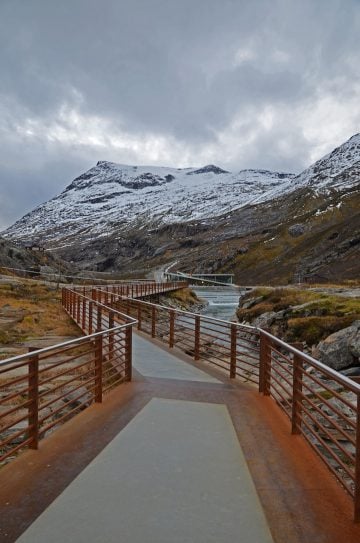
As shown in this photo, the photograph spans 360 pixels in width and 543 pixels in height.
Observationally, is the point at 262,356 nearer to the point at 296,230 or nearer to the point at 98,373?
the point at 98,373

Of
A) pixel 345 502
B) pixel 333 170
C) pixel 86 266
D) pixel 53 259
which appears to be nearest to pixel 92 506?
pixel 345 502

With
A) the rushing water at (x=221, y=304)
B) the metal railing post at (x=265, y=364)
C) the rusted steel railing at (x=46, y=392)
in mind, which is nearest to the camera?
the rusted steel railing at (x=46, y=392)

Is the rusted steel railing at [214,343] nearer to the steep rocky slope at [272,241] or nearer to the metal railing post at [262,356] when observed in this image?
the metal railing post at [262,356]

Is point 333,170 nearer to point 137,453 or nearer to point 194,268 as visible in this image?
point 194,268

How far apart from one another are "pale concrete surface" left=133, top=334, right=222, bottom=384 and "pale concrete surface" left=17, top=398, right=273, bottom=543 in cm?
329

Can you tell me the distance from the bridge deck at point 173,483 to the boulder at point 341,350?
285 inches

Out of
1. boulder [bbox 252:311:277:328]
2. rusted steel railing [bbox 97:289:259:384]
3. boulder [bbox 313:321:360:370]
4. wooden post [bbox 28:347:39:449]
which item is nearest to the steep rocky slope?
boulder [bbox 252:311:277:328]

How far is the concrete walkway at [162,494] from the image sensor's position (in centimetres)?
320

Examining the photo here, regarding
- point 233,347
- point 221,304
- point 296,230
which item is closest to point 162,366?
point 233,347

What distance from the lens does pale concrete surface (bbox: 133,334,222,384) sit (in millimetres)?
8773

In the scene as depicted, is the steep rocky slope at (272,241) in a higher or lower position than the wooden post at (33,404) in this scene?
higher

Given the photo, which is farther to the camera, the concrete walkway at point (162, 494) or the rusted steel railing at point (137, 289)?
the rusted steel railing at point (137, 289)

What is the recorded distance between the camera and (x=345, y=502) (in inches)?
146

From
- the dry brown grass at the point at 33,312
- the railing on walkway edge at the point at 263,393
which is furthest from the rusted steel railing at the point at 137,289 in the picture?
the railing on walkway edge at the point at 263,393
